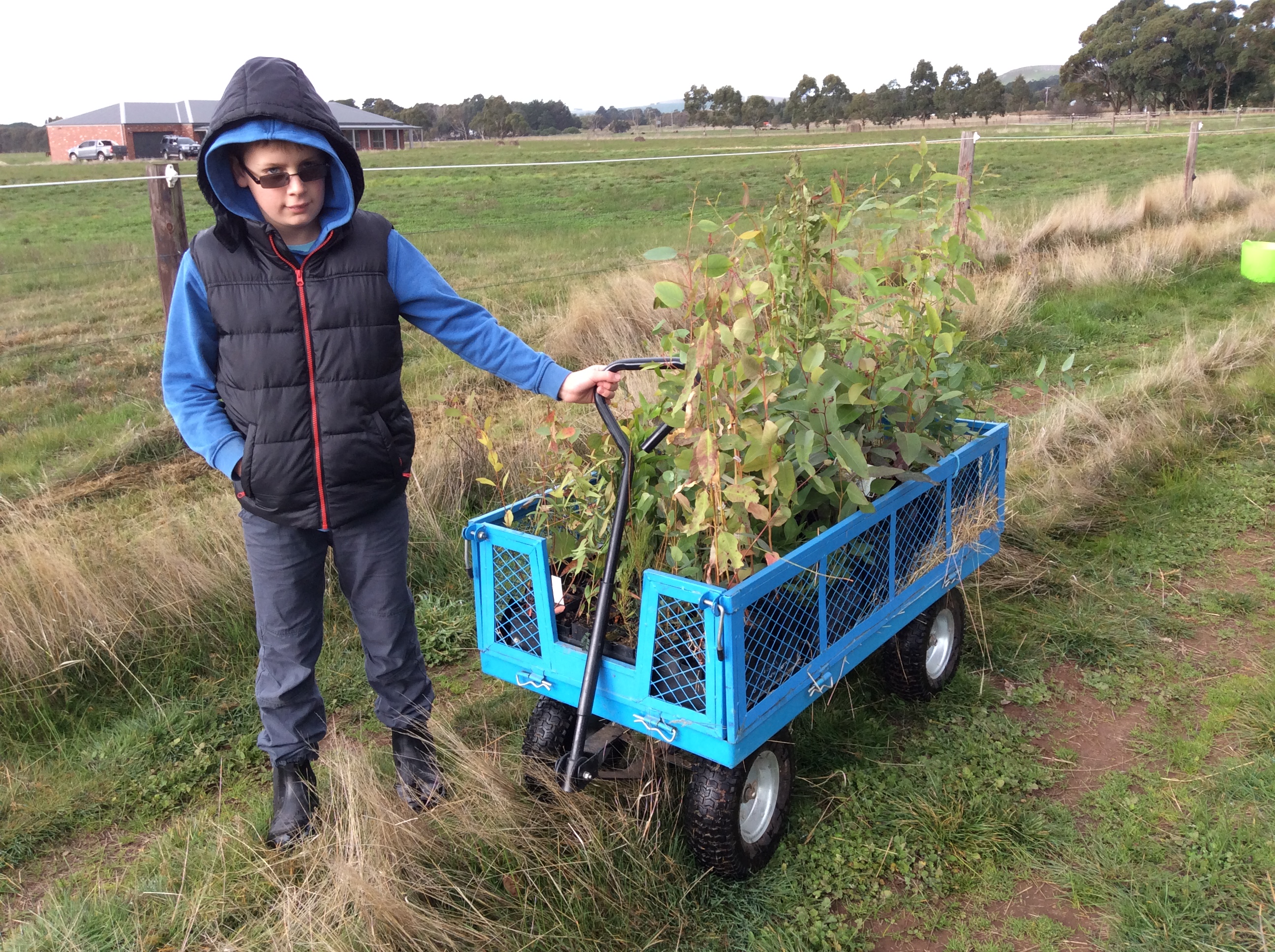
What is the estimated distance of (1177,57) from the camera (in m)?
77.3

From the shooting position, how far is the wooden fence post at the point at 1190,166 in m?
13.4

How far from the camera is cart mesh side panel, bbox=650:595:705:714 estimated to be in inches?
88.9

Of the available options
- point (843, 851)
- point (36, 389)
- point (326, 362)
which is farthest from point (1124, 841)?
point (36, 389)

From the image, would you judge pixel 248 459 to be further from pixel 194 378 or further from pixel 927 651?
pixel 927 651

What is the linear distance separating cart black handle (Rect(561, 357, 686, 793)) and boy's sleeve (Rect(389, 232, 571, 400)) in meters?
0.21

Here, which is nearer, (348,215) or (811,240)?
(348,215)

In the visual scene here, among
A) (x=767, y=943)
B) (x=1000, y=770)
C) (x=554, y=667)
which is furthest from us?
(x=1000, y=770)

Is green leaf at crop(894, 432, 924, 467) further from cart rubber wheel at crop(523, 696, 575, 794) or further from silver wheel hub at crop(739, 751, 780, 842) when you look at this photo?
cart rubber wheel at crop(523, 696, 575, 794)

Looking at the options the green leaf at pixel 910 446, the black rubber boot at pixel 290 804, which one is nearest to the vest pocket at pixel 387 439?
the black rubber boot at pixel 290 804

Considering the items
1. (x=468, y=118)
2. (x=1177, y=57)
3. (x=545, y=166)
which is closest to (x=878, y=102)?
(x=1177, y=57)

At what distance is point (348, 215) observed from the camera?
2.40m

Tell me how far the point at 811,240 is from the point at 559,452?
1.02m

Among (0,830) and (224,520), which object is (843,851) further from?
(224,520)

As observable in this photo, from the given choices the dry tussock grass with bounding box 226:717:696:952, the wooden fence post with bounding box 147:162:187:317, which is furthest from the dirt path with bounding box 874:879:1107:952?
the wooden fence post with bounding box 147:162:187:317
